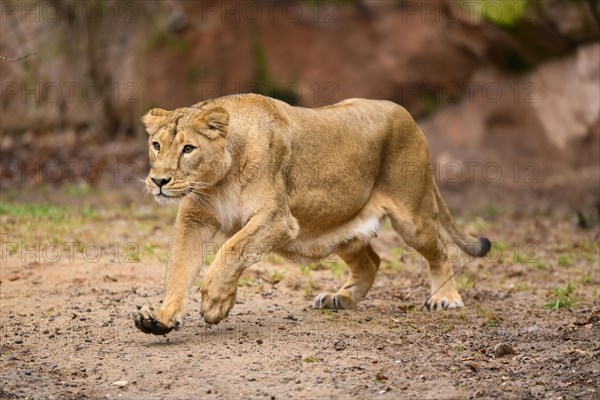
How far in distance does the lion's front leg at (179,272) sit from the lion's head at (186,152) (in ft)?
1.13

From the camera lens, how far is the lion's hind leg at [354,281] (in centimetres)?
819

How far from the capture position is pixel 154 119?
7.01m

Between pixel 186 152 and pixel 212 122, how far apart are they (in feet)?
0.96

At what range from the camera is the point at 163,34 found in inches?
703

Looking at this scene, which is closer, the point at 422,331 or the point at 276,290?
the point at 422,331

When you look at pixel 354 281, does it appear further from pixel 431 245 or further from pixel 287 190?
pixel 287 190

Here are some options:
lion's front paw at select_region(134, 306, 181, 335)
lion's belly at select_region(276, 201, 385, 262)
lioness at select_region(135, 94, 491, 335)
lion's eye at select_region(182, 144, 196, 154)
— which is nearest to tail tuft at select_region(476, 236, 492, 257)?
lioness at select_region(135, 94, 491, 335)

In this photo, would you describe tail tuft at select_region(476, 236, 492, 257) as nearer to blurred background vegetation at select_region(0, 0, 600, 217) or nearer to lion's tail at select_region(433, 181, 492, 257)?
lion's tail at select_region(433, 181, 492, 257)

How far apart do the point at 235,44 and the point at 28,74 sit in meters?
4.10

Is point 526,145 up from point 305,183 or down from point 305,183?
down

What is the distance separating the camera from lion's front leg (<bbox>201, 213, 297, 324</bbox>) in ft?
21.8

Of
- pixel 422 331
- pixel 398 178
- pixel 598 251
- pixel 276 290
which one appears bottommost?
pixel 598 251

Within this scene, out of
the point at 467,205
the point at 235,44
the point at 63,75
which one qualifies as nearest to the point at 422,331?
the point at 467,205

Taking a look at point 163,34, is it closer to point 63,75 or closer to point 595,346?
point 63,75
